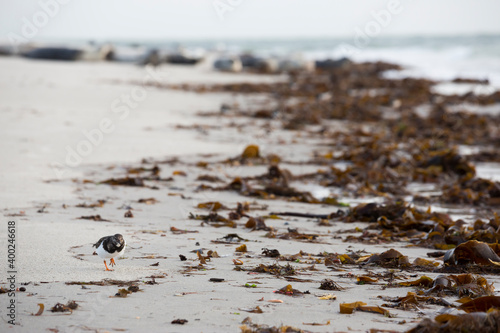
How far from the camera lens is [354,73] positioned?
953 inches

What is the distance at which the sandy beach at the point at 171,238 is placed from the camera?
2.41 m

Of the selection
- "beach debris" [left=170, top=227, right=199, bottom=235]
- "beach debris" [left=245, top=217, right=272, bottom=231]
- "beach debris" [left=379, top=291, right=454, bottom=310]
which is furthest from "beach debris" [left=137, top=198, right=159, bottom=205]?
"beach debris" [left=379, top=291, right=454, bottom=310]

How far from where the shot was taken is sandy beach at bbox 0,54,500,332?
241cm

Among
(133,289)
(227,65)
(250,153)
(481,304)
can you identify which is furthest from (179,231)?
(227,65)

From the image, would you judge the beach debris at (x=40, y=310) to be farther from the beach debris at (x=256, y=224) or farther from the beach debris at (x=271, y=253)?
the beach debris at (x=256, y=224)

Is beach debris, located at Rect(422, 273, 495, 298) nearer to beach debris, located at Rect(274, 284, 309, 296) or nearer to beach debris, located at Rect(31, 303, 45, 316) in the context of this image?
beach debris, located at Rect(274, 284, 309, 296)

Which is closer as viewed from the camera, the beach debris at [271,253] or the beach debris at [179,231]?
the beach debris at [271,253]

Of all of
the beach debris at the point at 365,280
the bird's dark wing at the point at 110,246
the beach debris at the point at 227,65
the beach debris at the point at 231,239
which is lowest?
the beach debris at the point at 365,280

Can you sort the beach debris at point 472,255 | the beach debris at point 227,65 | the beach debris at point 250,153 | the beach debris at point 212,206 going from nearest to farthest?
the beach debris at point 472,255 < the beach debris at point 212,206 < the beach debris at point 250,153 < the beach debris at point 227,65

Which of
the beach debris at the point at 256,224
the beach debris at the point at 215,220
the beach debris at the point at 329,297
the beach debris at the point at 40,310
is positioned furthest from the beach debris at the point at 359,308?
the beach debris at the point at 215,220

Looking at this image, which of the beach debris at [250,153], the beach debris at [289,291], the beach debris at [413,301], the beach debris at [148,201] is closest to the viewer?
the beach debris at [413,301]

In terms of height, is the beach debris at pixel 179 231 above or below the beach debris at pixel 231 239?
above

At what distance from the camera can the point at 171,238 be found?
11.9 ft

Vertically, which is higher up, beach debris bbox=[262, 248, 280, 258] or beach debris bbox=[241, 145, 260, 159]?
beach debris bbox=[241, 145, 260, 159]
